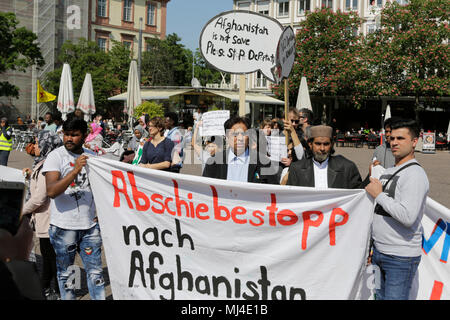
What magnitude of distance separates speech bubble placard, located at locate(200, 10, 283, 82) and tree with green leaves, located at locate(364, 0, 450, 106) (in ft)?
107

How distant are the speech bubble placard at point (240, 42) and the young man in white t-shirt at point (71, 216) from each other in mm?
1956

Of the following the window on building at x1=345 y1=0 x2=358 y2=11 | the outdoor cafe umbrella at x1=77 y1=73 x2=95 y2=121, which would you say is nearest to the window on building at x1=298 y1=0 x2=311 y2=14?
the window on building at x1=345 y1=0 x2=358 y2=11

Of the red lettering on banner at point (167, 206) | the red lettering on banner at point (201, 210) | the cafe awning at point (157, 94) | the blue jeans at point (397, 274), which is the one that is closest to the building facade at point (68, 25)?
the cafe awning at point (157, 94)

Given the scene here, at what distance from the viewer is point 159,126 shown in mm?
6969

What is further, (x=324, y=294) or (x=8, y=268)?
(x=324, y=294)

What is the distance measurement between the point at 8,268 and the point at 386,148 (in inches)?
193

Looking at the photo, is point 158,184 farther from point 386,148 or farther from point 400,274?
point 386,148

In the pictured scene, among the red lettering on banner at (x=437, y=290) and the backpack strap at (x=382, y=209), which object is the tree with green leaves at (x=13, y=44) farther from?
the red lettering on banner at (x=437, y=290)

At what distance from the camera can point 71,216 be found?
4.12 metres

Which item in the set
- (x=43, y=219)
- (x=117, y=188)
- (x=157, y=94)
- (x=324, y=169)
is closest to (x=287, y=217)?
(x=324, y=169)

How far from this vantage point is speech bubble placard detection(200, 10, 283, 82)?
563 centimetres

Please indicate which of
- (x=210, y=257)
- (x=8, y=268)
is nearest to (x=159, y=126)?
(x=210, y=257)

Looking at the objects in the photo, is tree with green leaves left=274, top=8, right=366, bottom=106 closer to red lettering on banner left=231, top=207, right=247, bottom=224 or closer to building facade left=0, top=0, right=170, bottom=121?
building facade left=0, top=0, right=170, bottom=121

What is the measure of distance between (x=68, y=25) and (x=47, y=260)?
49.3 m
